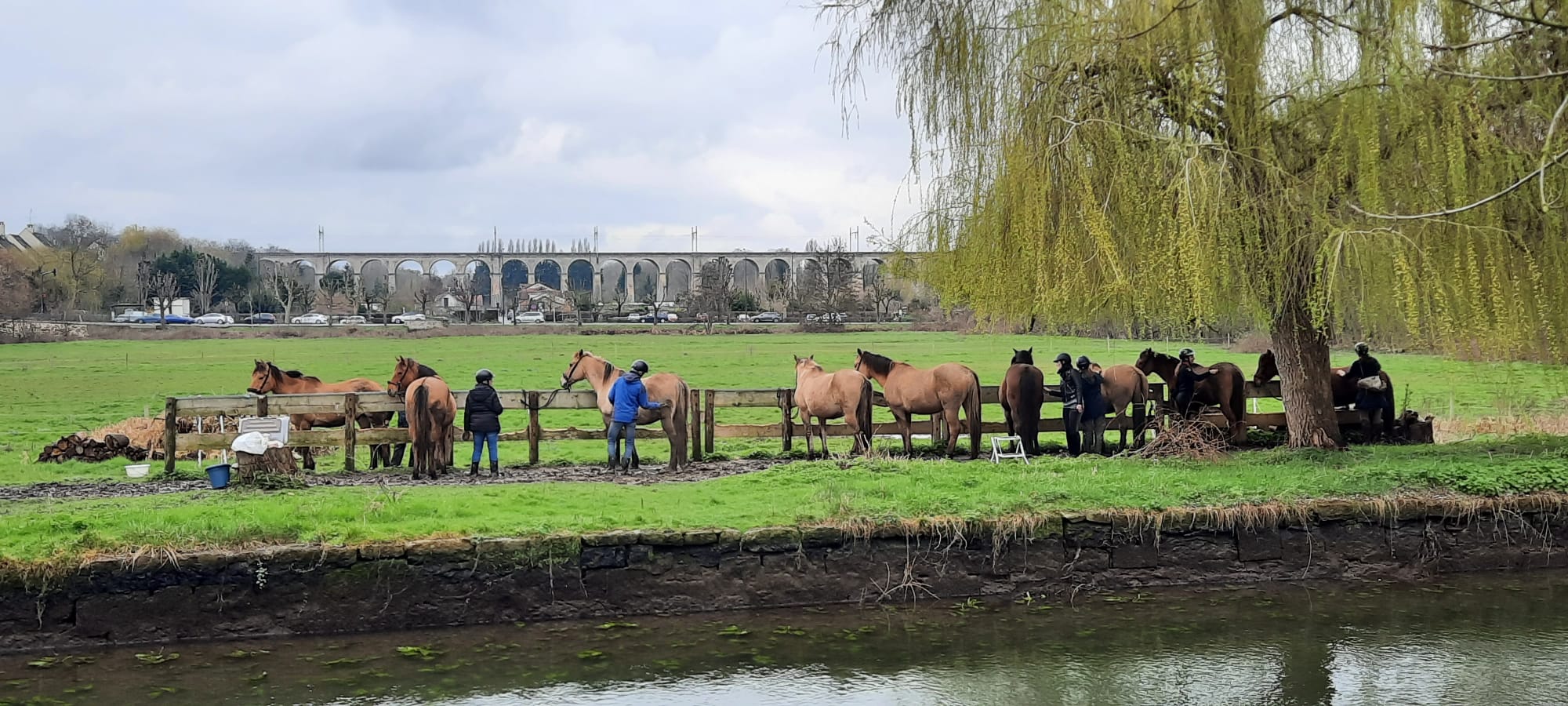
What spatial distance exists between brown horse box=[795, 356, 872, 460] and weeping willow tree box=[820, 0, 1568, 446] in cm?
238

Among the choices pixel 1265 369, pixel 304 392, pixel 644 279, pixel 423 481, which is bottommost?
pixel 423 481

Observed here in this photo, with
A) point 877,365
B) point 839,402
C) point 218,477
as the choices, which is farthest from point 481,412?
point 877,365

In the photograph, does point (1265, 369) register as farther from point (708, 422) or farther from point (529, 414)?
point (529, 414)

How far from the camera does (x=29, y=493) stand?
12828 millimetres

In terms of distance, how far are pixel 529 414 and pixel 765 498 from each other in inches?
199

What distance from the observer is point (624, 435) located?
14656 millimetres

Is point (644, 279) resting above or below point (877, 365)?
above

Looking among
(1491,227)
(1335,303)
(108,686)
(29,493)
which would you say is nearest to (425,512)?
(108,686)

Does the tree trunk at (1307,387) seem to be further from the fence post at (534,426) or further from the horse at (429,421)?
Result: the horse at (429,421)

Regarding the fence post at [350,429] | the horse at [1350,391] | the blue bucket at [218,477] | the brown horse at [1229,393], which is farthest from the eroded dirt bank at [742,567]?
the fence post at [350,429]

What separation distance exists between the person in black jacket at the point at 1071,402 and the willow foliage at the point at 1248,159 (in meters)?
1.82

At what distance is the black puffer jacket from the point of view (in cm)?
1413

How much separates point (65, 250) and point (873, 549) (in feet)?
324

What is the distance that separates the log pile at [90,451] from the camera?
1611 cm
